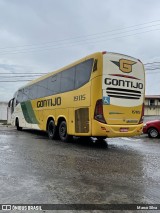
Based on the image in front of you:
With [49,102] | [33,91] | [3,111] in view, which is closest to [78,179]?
[49,102]

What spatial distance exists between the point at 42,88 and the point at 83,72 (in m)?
4.94

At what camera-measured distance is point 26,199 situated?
14.4 ft

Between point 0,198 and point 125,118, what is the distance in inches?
271

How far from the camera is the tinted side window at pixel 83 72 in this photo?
415 inches

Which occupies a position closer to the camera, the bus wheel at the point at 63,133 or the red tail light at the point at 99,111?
the red tail light at the point at 99,111

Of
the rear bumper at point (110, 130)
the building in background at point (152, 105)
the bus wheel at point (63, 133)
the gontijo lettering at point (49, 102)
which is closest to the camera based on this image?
the rear bumper at point (110, 130)

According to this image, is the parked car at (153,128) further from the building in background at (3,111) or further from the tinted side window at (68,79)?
the building in background at (3,111)

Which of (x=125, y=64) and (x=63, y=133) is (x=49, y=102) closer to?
(x=63, y=133)

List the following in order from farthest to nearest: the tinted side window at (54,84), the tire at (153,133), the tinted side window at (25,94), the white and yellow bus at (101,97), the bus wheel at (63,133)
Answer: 1. the tinted side window at (25,94)
2. the tire at (153,133)
3. the tinted side window at (54,84)
4. the bus wheel at (63,133)
5. the white and yellow bus at (101,97)

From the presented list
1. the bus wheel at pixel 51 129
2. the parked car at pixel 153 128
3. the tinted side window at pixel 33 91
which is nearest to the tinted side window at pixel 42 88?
the tinted side window at pixel 33 91

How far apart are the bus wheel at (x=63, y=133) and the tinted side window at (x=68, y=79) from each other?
5.26 ft

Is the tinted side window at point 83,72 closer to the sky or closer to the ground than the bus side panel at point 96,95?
closer to the sky

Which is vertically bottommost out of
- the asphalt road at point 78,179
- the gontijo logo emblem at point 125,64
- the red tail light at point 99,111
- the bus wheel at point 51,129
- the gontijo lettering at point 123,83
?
the asphalt road at point 78,179

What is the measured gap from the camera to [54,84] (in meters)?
13.6
